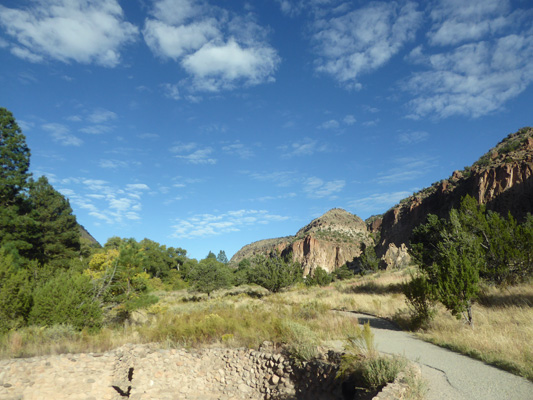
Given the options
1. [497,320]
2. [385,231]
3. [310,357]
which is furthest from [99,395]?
[385,231]

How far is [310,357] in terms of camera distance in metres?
7.08

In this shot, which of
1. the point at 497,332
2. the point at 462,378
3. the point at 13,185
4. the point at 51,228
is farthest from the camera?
the point at 51,228

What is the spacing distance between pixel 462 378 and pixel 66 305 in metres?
13.2

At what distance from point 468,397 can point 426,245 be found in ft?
65.5

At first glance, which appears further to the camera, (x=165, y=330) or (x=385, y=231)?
(x=385, y=231)

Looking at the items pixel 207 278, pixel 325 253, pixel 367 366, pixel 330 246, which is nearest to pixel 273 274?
pixel 207 278

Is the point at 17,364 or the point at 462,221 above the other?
the point at 462,221

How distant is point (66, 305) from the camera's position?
36.9 ft

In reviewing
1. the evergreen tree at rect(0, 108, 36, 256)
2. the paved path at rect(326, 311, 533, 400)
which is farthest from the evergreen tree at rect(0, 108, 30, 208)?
the paved path at rect(326, 311, 533, 400)

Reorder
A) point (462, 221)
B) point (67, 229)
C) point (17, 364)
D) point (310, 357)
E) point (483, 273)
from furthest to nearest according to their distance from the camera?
1. point (67, 229)
2. point (462, 221)
3. point (483, 273)
4. point (17, 364)
5. point (310, 357)

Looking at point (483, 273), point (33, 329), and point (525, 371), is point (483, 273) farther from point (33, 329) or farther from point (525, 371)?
point (33, 329)

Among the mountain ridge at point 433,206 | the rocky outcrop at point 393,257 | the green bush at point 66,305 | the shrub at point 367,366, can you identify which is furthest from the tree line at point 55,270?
the mountain ridge at point 433,206

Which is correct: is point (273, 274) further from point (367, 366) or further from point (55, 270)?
point (367, 366)

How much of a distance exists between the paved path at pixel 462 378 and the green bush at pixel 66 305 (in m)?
11.5
